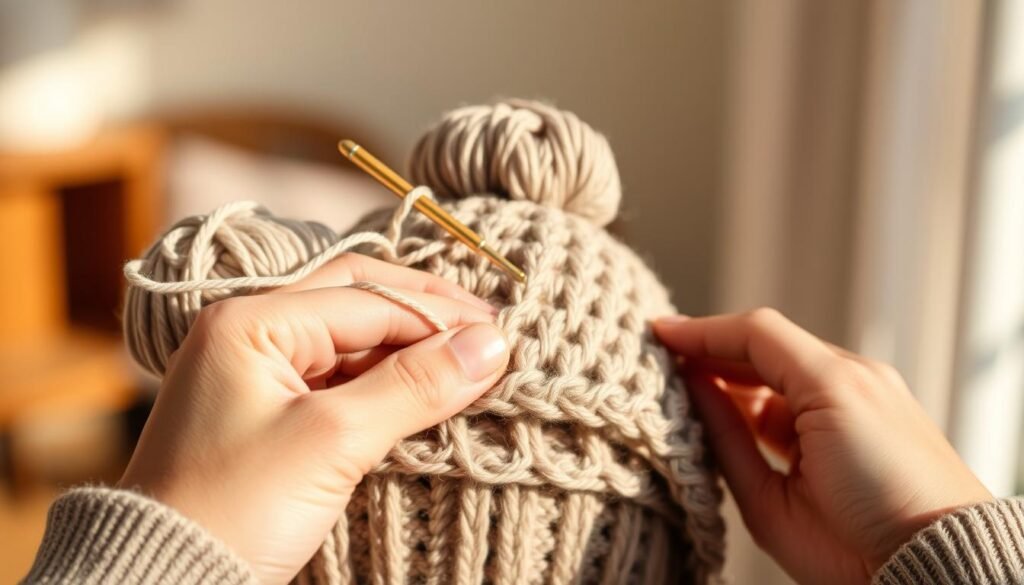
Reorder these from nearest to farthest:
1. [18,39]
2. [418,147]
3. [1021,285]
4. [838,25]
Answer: [418,147], [1021,285], [838,25], [18,39]

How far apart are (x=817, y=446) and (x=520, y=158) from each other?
327 mm

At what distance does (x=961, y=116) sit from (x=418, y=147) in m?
0.61

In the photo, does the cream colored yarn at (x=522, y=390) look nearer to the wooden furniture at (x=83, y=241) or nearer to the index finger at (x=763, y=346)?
the index finger at (x=763, y=346)

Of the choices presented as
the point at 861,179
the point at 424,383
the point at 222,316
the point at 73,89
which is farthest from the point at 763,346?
the point at 73,89

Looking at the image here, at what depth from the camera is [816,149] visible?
135 cm

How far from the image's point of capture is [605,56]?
2344mm

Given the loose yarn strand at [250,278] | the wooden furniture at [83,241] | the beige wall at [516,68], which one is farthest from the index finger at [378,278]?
the beige wall at [516,68]

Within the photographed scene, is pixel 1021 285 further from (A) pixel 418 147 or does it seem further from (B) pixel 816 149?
(A) pixel 418 147

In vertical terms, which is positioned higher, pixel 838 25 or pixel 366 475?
pixel 838 25

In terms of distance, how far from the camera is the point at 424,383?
582 millimetres

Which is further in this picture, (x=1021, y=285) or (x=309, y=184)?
(x=309, y=184)

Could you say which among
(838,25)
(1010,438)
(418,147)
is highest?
(838,25)

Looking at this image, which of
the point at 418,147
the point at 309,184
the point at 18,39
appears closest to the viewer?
the point at 418,147

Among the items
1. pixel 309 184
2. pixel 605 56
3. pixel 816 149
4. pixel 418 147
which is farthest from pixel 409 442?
pixel 605 56
